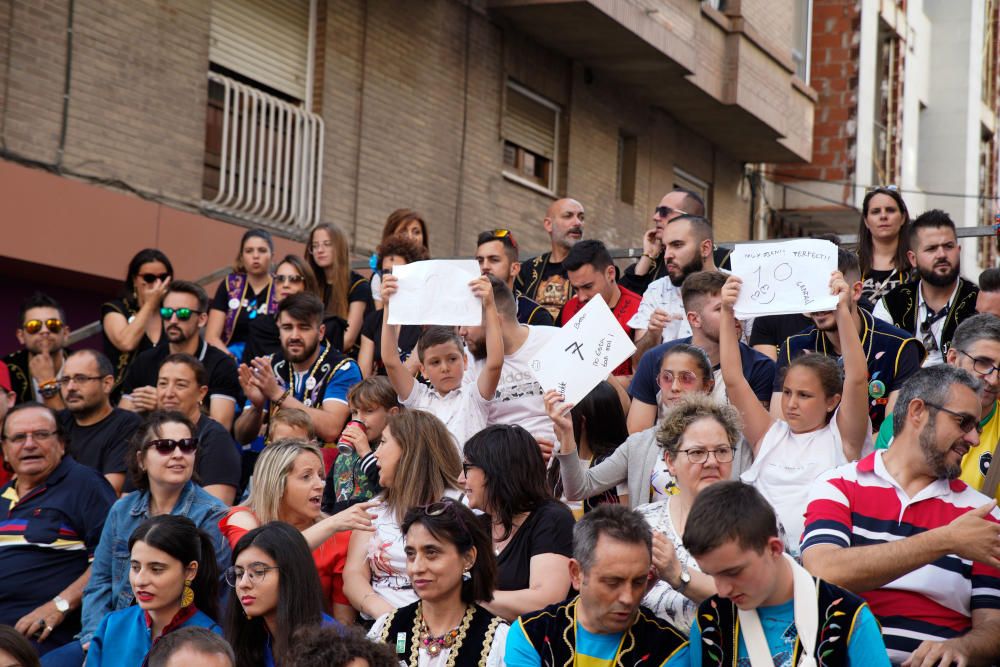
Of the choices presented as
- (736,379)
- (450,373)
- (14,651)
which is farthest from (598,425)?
(14,651)

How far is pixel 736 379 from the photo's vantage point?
716cm

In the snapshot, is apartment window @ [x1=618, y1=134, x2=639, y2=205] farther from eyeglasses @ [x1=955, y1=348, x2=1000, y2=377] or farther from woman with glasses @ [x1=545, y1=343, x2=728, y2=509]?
eyeglasses @ [x1=955, y1=348, x2=1000, y2=377]

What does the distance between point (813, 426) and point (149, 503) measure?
3535 mm

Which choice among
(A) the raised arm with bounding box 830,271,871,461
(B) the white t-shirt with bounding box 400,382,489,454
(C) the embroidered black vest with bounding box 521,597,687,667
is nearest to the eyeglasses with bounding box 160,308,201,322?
(B) the white t-shirt with bounding box 400,382,489,454

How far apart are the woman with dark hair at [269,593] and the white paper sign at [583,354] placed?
171 cm

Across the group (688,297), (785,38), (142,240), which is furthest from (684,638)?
(785,38)

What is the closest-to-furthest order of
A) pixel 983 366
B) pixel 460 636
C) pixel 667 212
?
pixel 460 636
pixel 983 366
pixel 667 212

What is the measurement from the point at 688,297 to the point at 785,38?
17.1 meters

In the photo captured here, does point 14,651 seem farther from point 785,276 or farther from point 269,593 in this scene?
point 785,276

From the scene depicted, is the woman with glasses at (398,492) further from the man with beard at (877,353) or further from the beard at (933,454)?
the beard at (933,454)

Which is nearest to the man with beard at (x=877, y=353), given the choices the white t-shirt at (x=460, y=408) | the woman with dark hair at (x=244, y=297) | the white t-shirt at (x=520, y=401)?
the white t-shirt at (x=520, y=401)

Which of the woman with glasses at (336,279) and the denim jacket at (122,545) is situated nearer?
the denim jacket at (122,545)

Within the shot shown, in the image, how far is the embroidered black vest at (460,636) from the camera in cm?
577

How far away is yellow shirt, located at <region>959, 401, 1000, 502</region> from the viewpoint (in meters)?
6.28
